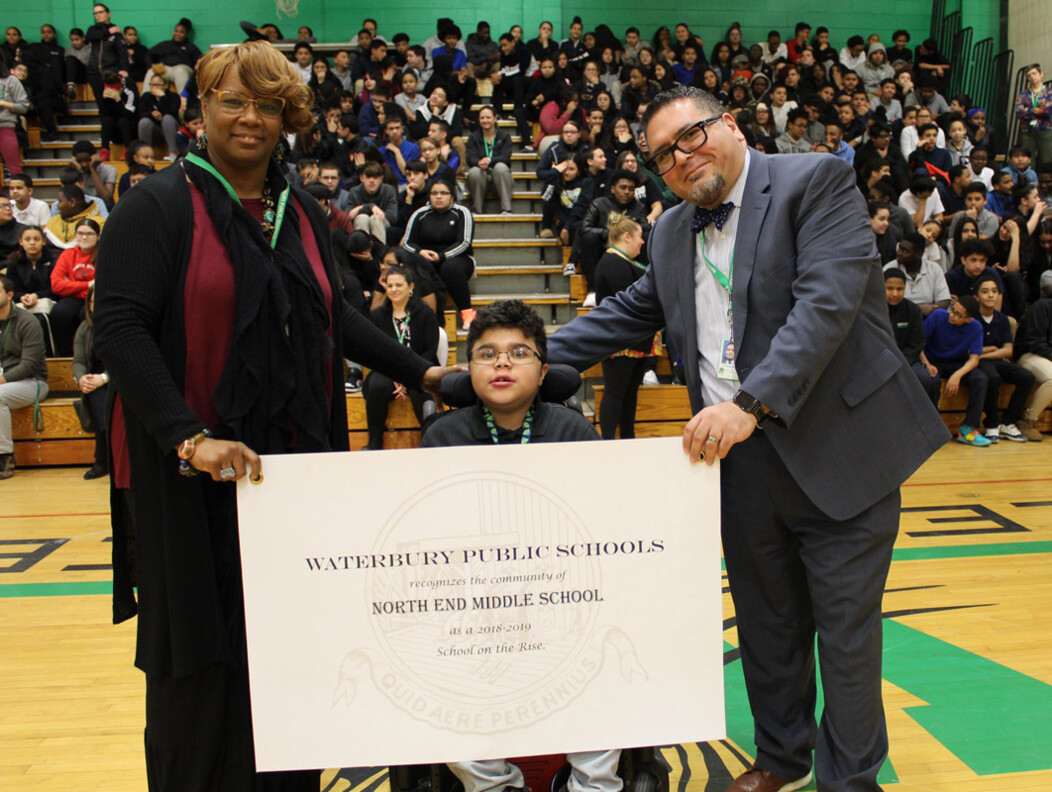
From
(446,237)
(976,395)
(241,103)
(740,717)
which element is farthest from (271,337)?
(976,395)

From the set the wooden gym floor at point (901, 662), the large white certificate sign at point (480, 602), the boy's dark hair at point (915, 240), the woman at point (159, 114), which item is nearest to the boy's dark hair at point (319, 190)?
the wooden gym floor at point (901, 662)

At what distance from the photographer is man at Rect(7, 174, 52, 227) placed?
281 inches

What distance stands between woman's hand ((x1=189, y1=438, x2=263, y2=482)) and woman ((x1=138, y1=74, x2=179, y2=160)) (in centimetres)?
846

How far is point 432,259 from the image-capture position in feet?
21.6

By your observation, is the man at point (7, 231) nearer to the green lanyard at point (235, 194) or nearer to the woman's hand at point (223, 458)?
the green lanyard at point (235, 194)

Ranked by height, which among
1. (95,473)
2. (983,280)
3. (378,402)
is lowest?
(95,473)

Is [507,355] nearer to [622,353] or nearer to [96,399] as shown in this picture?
[622,353]

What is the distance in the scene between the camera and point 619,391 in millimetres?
5246

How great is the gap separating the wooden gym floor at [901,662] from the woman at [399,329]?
61.4 inches

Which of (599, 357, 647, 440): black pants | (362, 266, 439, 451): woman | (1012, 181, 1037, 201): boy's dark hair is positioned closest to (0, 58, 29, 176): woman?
(362, 266, 439, 451): woman

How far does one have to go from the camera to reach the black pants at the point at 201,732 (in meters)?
1.55

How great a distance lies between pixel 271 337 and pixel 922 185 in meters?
7.59

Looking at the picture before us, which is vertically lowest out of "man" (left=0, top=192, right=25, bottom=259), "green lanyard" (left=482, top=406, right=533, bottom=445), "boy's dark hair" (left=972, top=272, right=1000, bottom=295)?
"boy's dark hair" (left=972, top=272, right=1000, bottom=295)

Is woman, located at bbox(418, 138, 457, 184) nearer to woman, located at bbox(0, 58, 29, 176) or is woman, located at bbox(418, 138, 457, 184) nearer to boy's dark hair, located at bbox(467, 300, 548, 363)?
woman, located at bbox(0, 58, 29, 176)
